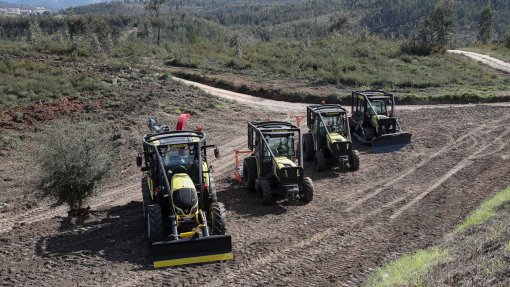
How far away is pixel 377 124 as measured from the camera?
2134 centimetres

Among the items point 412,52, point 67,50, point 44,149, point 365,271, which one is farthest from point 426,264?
point 412,52

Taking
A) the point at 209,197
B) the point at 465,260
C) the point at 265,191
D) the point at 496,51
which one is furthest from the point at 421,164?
the point at 496,51

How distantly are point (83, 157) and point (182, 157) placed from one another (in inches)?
118

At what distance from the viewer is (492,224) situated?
10.6 metres

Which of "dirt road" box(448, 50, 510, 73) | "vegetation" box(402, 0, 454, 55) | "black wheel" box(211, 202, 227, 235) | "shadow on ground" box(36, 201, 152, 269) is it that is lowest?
"shadow on ground" box(36, 201, 152, 269)

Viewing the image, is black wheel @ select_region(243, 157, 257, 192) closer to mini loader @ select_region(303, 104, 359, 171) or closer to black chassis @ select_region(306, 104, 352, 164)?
mini loader @ select_region(303, 104, 359, 171)

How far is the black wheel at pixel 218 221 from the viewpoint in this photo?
37.9 ft

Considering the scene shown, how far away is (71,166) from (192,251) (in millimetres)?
4584

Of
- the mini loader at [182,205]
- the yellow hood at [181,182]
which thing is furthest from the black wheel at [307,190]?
the yellow hood at [181,182]

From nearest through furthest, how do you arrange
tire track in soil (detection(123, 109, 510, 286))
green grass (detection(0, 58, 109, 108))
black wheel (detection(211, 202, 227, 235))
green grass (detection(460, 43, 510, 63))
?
tire track in soil (detection(123, 109, 510, 286)), black wheel (detection(211, 202, 227, 235)), green grass (detection(0, 58, 109, 108)), green grass (detection(460, 43, 510, 63))

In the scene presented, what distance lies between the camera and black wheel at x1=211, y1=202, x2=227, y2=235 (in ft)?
37.9

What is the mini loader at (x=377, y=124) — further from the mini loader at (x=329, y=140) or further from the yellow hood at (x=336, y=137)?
the yellow hood at (x=336, y=137)

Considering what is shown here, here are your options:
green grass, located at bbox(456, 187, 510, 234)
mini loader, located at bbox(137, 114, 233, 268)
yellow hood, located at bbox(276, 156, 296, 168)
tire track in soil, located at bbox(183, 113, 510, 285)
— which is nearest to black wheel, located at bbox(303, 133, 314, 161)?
yellow hood, located at bbox(276, 156, 296, 168)

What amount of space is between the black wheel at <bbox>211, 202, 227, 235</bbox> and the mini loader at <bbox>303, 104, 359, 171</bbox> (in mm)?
7118
